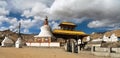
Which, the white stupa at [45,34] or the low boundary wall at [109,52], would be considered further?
the white stupa at [45,34]

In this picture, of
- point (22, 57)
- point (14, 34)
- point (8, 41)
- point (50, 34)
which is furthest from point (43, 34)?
point (14, 34)

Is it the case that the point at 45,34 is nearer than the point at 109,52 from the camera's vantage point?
No

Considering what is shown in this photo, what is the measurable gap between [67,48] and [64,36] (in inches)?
813

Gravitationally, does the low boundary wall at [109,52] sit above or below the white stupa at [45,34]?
below

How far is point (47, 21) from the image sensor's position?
52.6m

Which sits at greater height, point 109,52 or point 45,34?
point 45,34

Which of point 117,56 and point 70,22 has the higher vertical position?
point 70,22

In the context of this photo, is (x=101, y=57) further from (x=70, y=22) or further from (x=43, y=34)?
(x=70, y=22)

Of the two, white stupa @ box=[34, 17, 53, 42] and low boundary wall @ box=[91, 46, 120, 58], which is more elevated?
white stupa @ box=[34, 17, 53, 42]

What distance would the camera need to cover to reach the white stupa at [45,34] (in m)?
48.8

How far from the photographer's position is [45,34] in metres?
50.1

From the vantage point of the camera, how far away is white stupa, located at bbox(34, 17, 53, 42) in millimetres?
48844

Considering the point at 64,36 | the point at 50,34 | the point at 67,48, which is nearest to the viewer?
the point at 67,48

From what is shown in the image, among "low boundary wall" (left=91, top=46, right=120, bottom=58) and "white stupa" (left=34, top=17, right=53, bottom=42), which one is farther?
"white stupa" (left=34, top=17, right=53, bottom=42)
